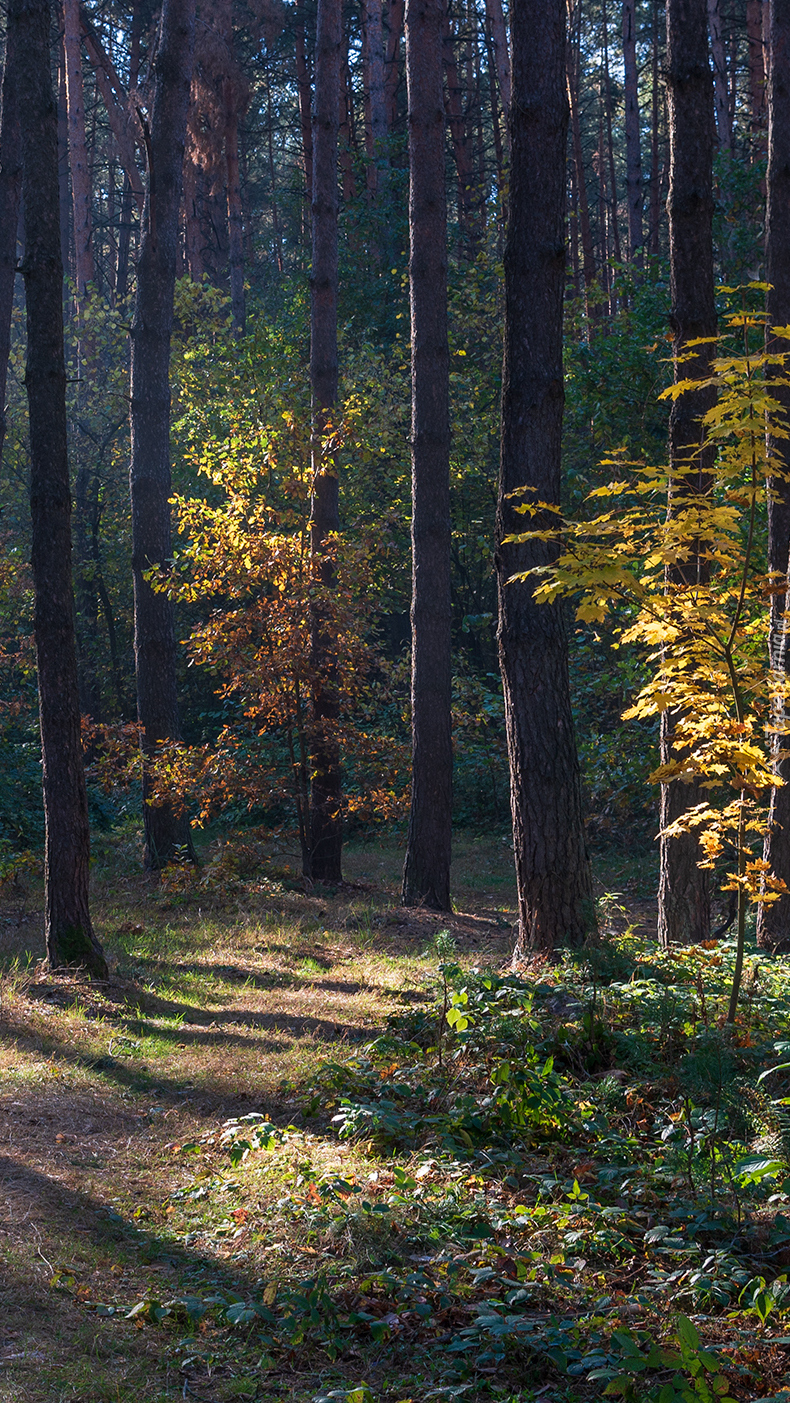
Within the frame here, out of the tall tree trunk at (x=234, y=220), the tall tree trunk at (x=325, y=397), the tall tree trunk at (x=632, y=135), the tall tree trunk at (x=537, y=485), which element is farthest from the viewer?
the tall tree trunk at (x=234, y=220)

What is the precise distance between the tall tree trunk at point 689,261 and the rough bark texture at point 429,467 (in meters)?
3.39

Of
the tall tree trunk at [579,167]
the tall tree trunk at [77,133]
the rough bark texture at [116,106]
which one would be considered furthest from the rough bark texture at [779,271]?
the rough bark texture at [116,106]

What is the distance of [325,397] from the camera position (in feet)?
43.6

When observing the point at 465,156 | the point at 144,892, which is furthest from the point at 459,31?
the point at 144,892

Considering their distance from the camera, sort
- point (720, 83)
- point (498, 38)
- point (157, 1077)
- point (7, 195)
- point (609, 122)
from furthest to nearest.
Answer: point (609, 122), point (720, 83), point (498, 38), point (7, 195), point (157, 1077)

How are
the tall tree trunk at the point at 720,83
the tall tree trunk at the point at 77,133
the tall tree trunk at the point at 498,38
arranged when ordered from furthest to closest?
the tall tree trunk at the point at 77,133 < the tall tree trunk at the point at 720,83 < the tall tree trunk at the point at 498,38

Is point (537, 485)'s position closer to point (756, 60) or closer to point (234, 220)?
point (756, 60)

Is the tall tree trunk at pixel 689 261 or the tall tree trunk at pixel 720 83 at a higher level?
the tall tree trunk at pixel 720 83

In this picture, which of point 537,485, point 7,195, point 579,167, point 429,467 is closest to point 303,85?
point 579,167

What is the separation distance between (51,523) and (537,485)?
3.35 m

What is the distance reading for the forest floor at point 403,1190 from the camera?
10.9ft

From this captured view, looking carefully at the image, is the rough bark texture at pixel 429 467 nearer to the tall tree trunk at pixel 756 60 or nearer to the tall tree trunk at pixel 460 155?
the tall tree trunk at pixel 756 60

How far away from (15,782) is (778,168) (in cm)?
1112

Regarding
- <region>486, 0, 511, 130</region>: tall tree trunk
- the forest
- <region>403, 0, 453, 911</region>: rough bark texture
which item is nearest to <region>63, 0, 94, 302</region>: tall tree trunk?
<region>486, 0, 511, 130</region>: tall tree trunk
